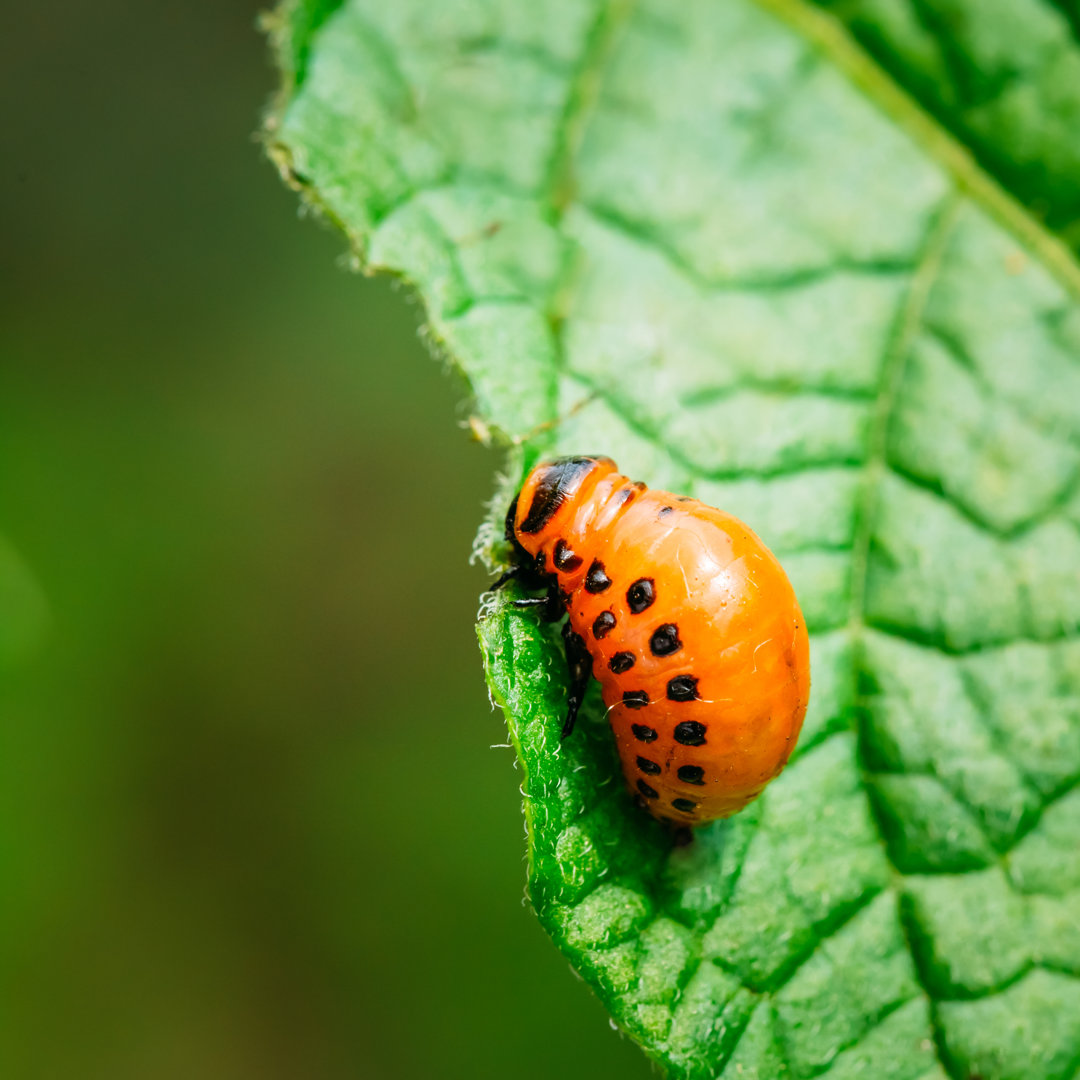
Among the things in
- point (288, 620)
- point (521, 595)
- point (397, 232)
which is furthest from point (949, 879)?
point (288, 620)

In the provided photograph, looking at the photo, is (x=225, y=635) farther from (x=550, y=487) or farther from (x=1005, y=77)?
(x=1005, y=77)

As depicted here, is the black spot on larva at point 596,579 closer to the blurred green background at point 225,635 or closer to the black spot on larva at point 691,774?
the black spot on larva at point 691,774

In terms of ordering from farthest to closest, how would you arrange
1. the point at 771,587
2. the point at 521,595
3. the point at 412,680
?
the point at 412,680 < the point at 521,595 < the point at 771,587

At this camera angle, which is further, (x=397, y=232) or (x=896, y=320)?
(x=896, y=320)

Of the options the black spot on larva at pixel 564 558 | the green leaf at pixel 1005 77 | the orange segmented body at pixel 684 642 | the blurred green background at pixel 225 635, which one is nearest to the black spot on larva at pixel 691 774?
the orange segmented body at pixel 684 642

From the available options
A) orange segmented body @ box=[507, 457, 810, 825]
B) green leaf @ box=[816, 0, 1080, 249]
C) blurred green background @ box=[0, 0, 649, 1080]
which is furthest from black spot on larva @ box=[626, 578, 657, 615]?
blurred green background @ box=[0, 0, 649, 1080]

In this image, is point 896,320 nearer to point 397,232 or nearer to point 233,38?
point 397,232
